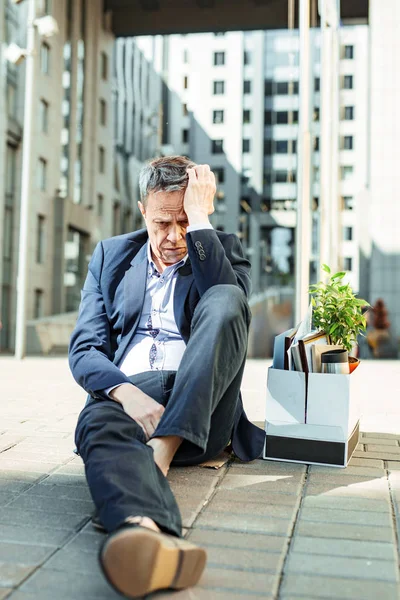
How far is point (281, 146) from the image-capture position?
46250 millimetres

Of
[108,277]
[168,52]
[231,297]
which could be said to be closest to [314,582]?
[231,297]

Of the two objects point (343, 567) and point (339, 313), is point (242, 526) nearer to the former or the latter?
point (343, 567)

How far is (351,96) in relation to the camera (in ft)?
148

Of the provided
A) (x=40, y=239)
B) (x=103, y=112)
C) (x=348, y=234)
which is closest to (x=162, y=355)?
(x=40, y=239)

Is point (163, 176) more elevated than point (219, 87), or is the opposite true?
point (219, 87)

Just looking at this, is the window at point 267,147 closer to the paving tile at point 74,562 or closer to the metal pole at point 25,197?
the metal pole at point 25,197

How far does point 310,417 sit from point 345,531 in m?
0.96

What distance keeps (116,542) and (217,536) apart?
673mm

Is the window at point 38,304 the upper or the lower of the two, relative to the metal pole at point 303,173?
lower

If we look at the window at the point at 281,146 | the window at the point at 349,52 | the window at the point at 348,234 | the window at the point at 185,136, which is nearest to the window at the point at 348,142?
the window at the point at 281,146

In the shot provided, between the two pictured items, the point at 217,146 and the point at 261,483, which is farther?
the point at 217,146

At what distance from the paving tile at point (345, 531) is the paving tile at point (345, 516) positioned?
0.15 feet

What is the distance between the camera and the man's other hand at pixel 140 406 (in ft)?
9.17

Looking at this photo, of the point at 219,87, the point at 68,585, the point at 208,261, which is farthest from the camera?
the point at 219,87
